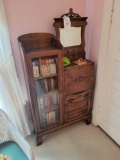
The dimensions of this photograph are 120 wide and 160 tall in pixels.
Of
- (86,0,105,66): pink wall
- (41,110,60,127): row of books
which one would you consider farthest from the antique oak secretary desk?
(86,0,105,66): pink wall

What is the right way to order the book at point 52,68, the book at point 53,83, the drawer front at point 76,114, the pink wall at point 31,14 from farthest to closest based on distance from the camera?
the drawer front at point 76,114
the book at point 53,83
the book at point 52,68
the pink wall at point 31,14

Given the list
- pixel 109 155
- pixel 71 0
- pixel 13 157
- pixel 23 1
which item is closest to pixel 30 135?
pixel 13 157

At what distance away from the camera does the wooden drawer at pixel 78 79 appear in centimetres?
161

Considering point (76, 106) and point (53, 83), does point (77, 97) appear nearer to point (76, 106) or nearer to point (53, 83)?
point (76, 106)

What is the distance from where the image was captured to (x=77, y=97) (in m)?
1.78

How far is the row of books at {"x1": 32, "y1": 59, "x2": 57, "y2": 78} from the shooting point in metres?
1.44

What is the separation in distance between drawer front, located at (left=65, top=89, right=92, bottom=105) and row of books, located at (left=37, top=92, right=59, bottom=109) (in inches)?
5.3

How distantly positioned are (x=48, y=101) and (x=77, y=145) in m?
0.69

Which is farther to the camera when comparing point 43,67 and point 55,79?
point 55,79

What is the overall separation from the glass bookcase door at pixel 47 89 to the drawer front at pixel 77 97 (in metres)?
0.13

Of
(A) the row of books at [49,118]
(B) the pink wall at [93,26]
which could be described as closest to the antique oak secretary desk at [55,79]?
(A) the row of books at [49,118]

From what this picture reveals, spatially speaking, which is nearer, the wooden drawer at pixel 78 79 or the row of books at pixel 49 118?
the wooden drawer at pixel 78 79

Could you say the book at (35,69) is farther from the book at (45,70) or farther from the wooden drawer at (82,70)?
the wooden drawer at (82,70)

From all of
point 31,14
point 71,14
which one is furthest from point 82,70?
point 31,14
